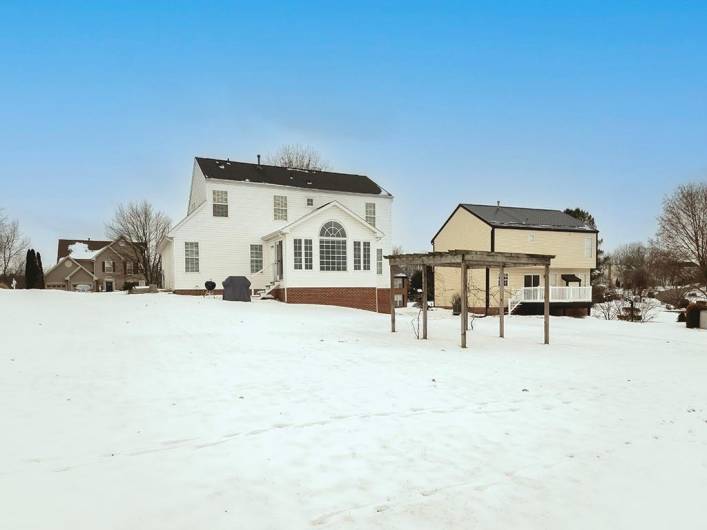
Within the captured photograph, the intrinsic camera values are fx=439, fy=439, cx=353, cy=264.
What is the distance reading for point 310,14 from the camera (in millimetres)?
16406

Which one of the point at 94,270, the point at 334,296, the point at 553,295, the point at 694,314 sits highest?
the point at 94,270

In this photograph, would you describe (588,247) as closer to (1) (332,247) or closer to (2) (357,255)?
(2) (357,255)

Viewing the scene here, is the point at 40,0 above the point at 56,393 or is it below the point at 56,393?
above

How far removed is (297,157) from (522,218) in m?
26.0

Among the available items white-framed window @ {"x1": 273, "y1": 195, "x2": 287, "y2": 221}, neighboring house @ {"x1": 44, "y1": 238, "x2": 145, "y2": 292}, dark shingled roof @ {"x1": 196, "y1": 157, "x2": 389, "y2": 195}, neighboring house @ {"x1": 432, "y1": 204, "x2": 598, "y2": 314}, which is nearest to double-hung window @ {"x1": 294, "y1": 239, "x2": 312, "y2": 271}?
white-framed window @ {"x1": 273, "y1": 195, "x2": 287, "y2": 221}

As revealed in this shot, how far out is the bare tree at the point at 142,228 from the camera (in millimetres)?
49438

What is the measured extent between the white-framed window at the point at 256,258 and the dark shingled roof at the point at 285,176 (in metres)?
4.25

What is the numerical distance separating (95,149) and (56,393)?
927 inches

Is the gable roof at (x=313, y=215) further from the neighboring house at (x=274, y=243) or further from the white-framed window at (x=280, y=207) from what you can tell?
the white-framed window at (x=280, y=207)

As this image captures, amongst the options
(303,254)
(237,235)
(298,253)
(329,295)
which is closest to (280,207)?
(237,235)

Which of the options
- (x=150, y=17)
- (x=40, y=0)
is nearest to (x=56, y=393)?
(x=40, y=0)

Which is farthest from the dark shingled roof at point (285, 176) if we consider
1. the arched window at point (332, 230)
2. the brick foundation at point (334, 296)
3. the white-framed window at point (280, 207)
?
the brick foundation at point (334, 296)

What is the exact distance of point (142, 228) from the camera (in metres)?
49.6

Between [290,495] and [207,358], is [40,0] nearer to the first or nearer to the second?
[207,358]
